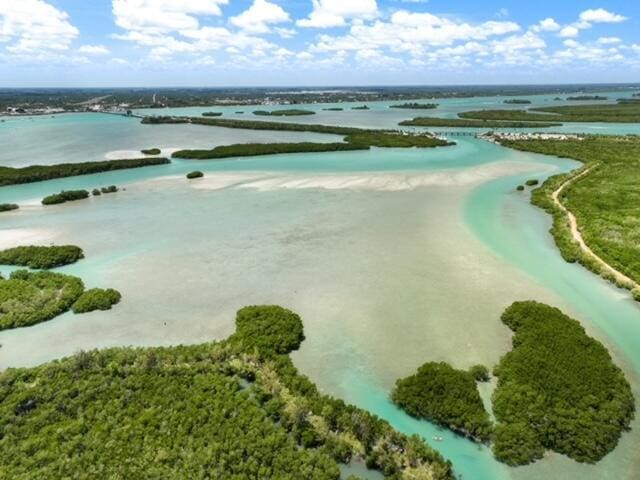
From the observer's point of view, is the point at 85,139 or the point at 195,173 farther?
the point at 85,139

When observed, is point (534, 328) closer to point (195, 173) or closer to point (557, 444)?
point (557, 444)

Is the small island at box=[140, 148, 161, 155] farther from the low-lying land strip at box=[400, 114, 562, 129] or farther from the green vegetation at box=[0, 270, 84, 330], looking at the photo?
the low-lying land strip at box=[400, 114, 562, 129]

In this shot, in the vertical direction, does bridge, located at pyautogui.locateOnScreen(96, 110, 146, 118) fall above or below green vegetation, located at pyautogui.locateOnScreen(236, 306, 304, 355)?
above

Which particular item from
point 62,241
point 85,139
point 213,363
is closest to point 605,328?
point 213,363

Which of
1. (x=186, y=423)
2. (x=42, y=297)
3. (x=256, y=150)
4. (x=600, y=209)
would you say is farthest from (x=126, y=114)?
(x=186, y=423)

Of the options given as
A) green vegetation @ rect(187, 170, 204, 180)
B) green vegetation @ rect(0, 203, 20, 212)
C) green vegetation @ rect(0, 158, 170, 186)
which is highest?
green vegetation @ rect(0, 158, 170, 186)

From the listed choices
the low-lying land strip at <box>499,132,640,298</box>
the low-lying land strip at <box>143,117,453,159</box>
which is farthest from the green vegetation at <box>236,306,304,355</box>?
the low-lying land strip at <box>143,117,453,159</box>
